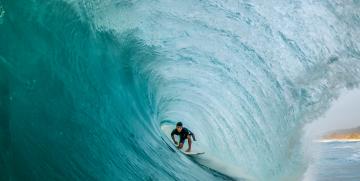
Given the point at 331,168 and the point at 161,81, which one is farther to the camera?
the point at 161,81

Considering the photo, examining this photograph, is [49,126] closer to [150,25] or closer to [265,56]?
[150,25]

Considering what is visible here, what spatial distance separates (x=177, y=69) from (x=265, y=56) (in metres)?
2.20

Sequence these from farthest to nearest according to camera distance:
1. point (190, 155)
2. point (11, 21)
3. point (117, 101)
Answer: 1. point (190, 155)
2. point (117, 101)
3. point (11, 21)

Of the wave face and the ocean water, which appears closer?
the wave face

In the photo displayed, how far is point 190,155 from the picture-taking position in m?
8.85

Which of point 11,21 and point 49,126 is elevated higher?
point 11,21

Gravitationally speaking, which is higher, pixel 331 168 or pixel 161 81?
pixel 161 81

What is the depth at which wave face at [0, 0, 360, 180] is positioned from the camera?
428 cm

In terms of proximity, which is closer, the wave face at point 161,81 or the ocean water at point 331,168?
the wave face at point 161,81

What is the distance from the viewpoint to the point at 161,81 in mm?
9836

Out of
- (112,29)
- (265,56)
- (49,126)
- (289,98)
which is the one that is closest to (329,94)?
(289,98)

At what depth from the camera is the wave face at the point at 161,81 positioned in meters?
4.28

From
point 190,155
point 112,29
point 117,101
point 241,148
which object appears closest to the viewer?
point 112,29

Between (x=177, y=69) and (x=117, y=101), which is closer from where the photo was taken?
(x=117, y=101)
